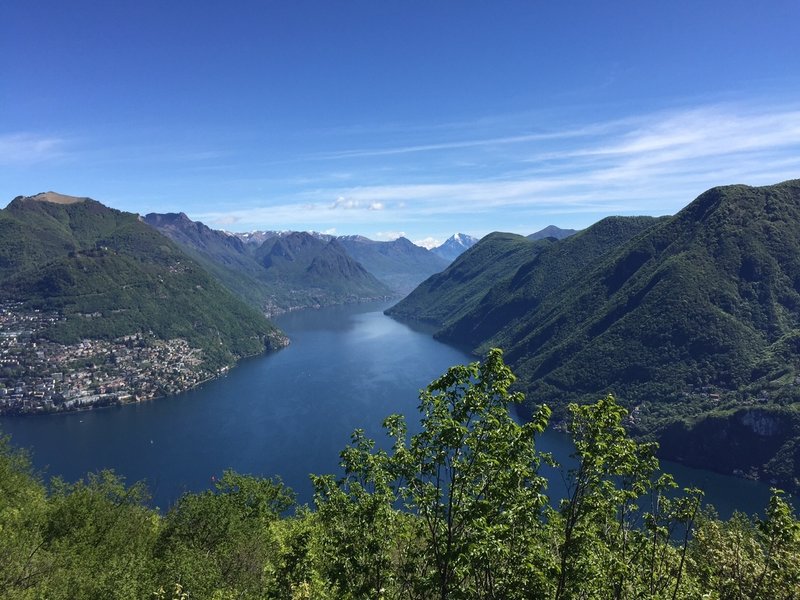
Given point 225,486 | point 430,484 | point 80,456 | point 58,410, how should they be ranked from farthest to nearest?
point 58,410
point 80,456
point 225,486
point 430,484

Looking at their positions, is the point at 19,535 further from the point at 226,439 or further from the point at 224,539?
the point at 226,439

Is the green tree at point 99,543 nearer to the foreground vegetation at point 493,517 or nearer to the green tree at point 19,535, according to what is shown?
the green tree at point 19,535

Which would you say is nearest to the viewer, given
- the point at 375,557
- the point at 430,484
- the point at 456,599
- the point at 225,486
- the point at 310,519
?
the point at 456,599

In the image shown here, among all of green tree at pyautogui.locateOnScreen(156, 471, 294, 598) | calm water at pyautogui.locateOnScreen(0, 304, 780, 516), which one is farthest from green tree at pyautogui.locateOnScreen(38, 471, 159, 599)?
calm water at pyautogui.locateOnScreen(0, 304, 780, 516)

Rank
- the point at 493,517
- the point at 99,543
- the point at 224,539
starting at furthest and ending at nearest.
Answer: the point at 224,539
the point at 99,543
the point at 493,517

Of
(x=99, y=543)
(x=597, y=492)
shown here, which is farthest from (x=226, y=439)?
(x=597, y=492)

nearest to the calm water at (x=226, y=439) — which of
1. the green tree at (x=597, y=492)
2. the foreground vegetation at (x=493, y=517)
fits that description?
the foreground vegetation at (x=493, y=517)

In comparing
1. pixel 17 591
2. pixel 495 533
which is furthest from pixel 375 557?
pixel 17 591

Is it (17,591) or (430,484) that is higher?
(430,484)

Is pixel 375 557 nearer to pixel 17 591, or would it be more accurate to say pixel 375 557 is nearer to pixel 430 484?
pixel 430 484

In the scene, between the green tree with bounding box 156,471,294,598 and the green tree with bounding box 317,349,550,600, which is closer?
the green tree with bounding box 317,349,550,600

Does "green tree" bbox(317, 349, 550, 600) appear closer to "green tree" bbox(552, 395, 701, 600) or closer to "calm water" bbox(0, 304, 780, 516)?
"green tree" bbox(552, 395, 701, 600)
